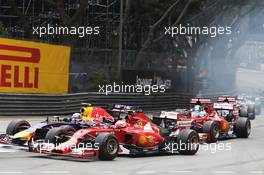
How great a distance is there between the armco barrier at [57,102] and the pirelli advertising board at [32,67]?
18.1 inches

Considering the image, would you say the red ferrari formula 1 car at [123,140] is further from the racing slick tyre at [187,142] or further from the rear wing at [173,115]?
the rear wing at [173,115]

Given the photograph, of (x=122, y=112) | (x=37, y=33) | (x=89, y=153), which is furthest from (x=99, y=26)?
(x=89, y=153)

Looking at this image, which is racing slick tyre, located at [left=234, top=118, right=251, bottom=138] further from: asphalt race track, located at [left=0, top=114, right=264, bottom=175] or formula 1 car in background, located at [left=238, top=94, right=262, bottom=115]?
formula 1 car in background, located at [left=238, top=94, right=262, bottom=115]

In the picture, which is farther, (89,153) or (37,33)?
(37,33)

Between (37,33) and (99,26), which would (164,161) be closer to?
(37,33)

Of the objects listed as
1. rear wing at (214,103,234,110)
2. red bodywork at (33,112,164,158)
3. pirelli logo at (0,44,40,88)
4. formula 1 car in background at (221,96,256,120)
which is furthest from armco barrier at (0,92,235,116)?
red bodywork at (33,112,164,158)

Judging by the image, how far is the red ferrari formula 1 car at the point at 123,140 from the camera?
1338 centimetres

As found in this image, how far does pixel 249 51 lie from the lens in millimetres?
103000

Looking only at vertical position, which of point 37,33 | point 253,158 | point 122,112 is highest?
point 37,33

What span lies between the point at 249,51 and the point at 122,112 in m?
89.0

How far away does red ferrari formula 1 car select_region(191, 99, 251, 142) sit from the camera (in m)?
19.0

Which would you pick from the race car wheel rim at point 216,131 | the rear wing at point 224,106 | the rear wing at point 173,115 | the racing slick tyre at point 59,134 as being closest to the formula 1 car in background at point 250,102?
the rear wing at point 224,106

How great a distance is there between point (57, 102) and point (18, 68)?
2330 millimetres

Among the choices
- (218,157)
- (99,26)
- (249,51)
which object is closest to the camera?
(218,157)
